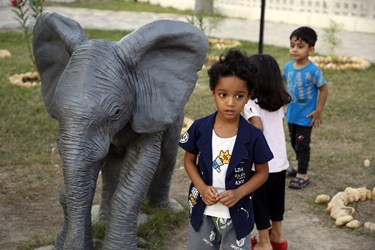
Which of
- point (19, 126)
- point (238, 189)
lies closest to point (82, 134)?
point (238, 189)

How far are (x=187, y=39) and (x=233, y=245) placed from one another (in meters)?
1.17

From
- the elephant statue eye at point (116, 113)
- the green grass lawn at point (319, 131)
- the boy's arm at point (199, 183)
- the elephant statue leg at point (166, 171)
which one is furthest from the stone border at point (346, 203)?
the elephant statue eye at point (116, 113)

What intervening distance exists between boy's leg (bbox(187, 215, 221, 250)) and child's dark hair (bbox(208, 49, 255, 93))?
698 mm

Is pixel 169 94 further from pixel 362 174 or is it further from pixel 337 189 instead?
pixel 362 174

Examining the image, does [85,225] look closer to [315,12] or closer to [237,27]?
[237,27]

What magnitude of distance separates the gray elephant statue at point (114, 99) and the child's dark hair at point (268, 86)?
0.37 meters

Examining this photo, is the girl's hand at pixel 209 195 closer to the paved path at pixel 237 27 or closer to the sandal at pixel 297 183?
the sandal at pixel 297 183

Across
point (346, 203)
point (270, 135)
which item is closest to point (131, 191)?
point (270, 135)

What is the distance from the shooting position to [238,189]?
305cm

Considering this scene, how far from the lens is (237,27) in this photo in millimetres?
15242

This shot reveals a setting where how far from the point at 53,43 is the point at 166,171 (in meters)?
1.31

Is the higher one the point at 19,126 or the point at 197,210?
the point at 197,210

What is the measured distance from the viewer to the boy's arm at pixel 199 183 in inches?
119

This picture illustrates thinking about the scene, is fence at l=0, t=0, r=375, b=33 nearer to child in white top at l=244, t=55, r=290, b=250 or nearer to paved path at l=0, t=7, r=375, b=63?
paved path at l=0, t=7, r=375, b=63
